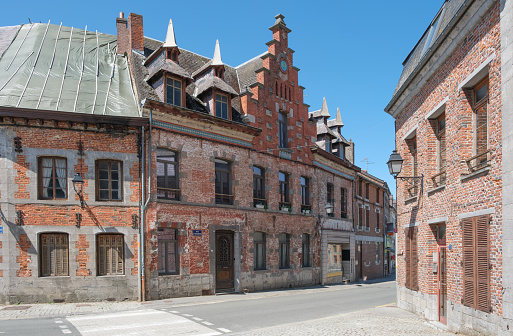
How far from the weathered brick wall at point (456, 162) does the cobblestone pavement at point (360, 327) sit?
40.5 inches

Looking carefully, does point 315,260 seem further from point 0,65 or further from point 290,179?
point 0,65

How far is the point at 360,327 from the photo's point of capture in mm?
11383

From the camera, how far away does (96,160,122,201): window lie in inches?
688

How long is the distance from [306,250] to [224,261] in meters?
7.01

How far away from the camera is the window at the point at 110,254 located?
1719 cm

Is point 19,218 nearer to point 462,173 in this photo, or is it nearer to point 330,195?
point 462,173

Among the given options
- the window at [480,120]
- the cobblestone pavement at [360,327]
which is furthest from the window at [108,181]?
the window at [480,120]

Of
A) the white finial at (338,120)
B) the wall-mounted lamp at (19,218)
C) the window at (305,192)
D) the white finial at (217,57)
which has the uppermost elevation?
the white finial at (217,57)

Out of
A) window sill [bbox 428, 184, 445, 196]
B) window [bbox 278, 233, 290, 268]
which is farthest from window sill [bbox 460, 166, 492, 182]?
window [bbox 278, 233, 290, 268]

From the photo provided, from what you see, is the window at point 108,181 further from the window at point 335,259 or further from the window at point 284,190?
the window at point 335,259

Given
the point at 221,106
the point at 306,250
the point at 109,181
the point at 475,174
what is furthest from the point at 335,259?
the point at 475,174

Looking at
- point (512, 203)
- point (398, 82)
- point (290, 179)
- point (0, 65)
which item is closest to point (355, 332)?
point (512, 203)

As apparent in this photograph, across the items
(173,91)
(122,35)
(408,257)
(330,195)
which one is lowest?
(408,257)

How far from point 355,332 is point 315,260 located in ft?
51.6
